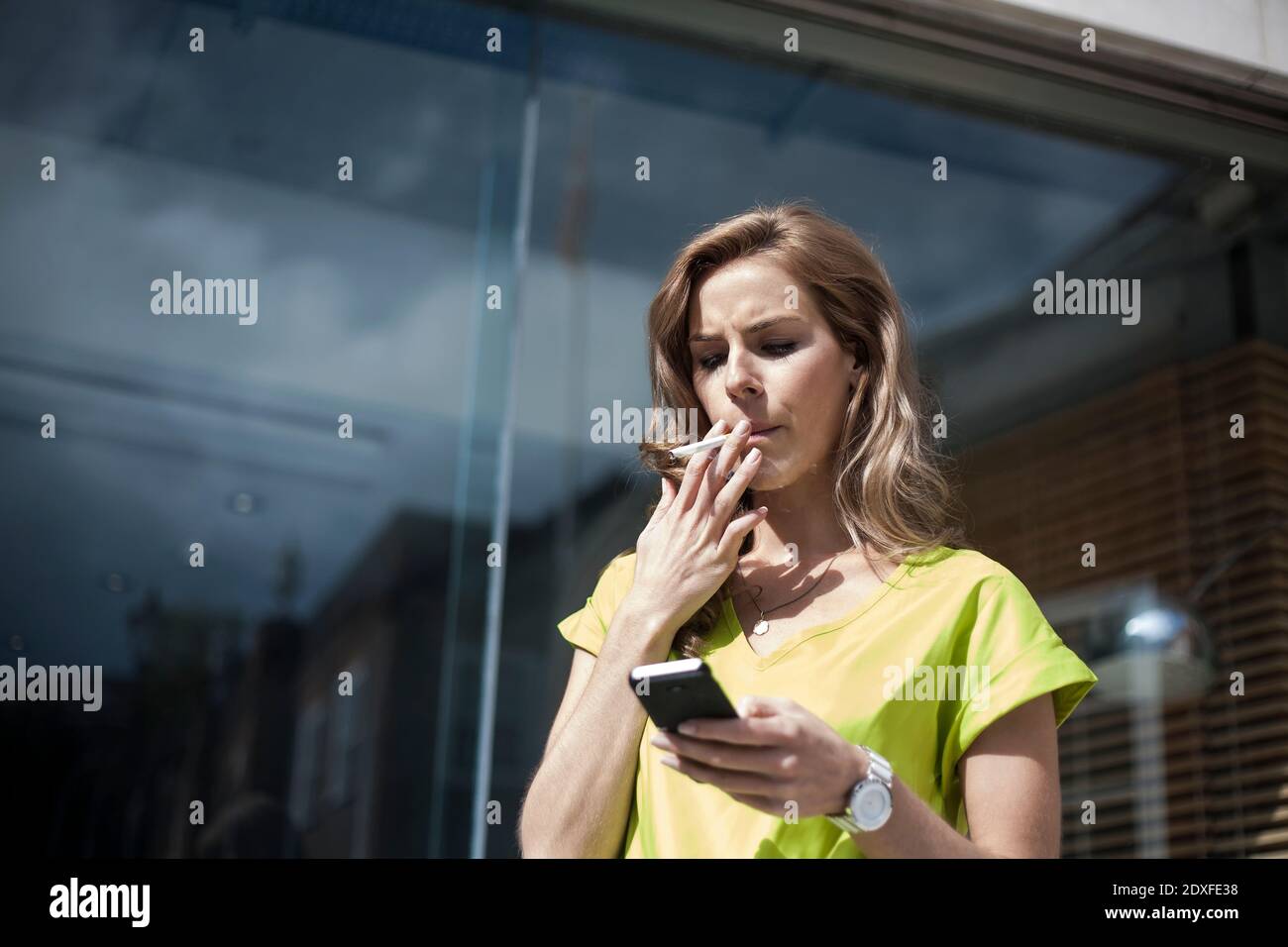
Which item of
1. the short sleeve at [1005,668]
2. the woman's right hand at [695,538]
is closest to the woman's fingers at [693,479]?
the woman's right hand at [695,538]

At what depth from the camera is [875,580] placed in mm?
1796

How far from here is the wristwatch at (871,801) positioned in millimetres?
1399

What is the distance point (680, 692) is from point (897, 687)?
16.3 inches


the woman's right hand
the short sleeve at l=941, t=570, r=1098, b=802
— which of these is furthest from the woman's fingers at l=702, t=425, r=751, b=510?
the short sleeve at l=941, t=570, r=1098, b=802

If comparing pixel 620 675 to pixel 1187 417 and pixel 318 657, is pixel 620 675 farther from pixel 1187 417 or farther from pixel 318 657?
pixel 1187 417

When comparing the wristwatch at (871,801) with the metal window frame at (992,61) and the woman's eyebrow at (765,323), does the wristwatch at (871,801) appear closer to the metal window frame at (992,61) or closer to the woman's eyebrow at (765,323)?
the woman's eyebrow at (765,323)

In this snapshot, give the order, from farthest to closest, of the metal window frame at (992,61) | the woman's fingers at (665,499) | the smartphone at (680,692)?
the metal window frame at (992,61)
the woman's fingers at (665,499)
the smartphone at (680,692)

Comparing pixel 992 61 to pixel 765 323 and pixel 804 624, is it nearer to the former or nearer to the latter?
pixel 765 323

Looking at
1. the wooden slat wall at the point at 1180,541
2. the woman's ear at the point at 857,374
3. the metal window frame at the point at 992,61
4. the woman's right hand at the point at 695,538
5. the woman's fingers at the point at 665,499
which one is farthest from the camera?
the wooden slat wall at the point at 1180,541

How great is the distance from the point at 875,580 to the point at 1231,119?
326 centimetres

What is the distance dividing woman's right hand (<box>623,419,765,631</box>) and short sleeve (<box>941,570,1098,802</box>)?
329mm

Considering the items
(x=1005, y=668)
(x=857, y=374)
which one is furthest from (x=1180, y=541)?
(x=1005, y=668)
